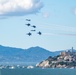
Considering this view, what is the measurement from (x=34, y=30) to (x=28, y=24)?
2.03m

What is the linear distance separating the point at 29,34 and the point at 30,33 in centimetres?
34

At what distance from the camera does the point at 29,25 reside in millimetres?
72188

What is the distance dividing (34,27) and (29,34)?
4.69 ft

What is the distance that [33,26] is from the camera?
71.5 meters

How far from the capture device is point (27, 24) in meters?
72.2

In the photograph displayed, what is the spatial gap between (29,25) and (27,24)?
38cm

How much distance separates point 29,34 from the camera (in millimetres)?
71438

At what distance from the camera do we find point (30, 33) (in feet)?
235

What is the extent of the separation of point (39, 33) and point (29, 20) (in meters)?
3.08

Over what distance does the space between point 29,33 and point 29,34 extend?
0.18 meters

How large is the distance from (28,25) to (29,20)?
1.70 m

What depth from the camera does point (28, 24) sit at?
72062mm

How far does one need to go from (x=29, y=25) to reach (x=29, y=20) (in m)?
2.02

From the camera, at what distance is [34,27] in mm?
71250
